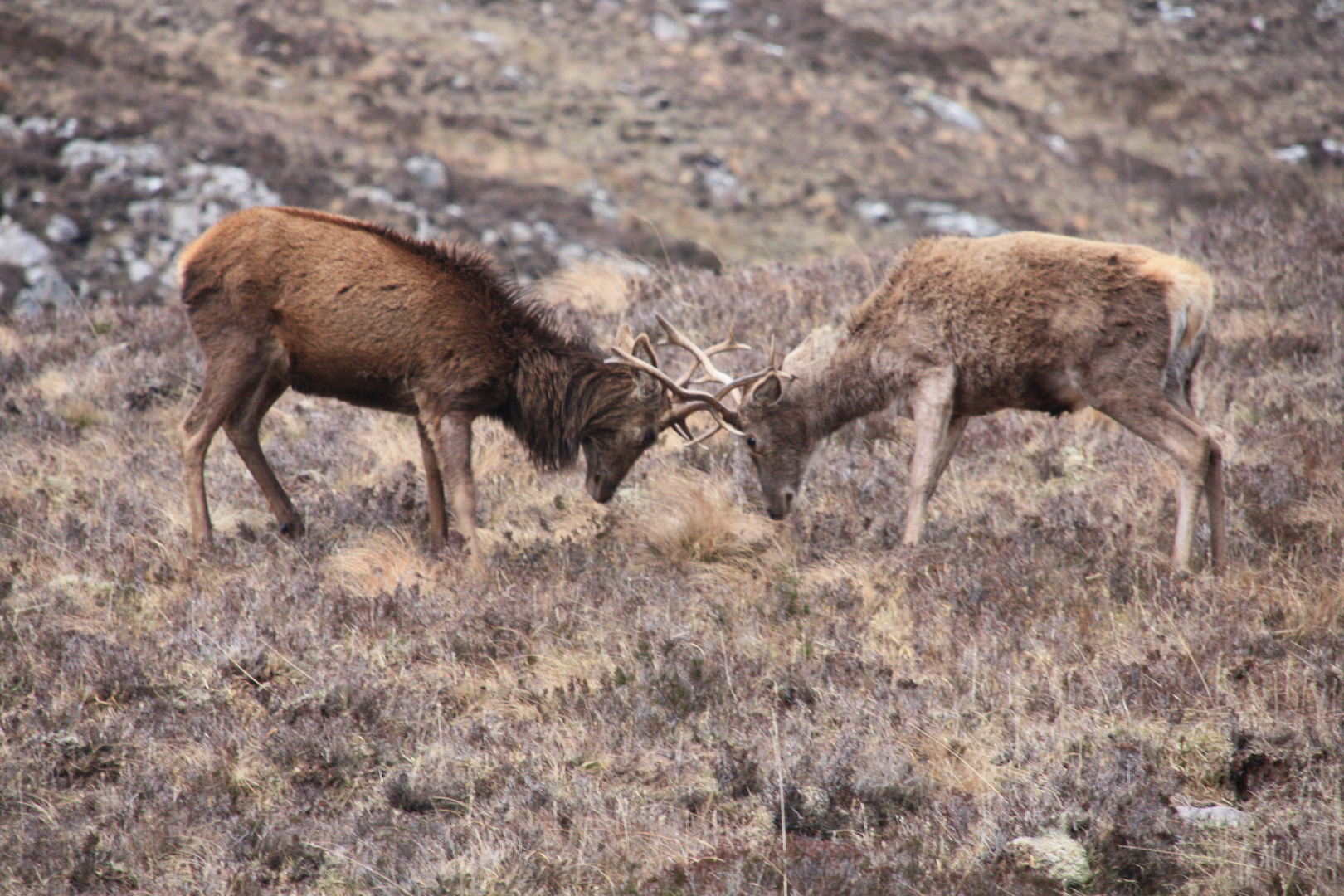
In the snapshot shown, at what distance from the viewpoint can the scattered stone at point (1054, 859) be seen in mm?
3795

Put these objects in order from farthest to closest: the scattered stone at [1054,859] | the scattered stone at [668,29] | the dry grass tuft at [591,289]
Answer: the scattered stone at [668,29]
the dry grass tuft at [591,289]
the scattered stone at [1054,859]

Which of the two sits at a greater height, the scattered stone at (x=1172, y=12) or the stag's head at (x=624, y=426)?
the stag's head at (x=624, y=426)

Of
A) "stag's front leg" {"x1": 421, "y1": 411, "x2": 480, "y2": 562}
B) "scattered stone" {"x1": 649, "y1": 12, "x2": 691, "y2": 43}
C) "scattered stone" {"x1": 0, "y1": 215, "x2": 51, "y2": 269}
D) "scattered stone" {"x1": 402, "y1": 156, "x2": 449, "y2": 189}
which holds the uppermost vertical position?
"stag's front leg" {"x1": 421, "y1": 411, "x2": 480, "y2": 562}

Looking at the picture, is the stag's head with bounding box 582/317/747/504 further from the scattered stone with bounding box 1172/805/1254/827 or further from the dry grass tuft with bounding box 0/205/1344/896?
the scattered stone with bounding box 1172/805/1254/827

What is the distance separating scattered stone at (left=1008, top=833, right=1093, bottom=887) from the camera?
3.79 meters

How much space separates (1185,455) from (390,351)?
15.4 ft

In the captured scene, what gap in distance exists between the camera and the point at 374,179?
22141mm

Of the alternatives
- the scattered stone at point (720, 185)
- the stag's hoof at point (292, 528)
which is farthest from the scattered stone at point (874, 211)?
the stag's hoof at point (292, 528)

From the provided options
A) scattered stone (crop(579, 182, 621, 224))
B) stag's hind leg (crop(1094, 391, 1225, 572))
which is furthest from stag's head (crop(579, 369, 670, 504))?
scattered stone (crop(579, 182, 621, 224))

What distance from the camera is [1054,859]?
3.84m

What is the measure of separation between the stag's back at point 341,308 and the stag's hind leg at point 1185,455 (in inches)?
152

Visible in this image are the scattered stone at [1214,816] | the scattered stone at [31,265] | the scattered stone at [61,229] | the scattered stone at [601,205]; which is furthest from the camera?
the scattered stone at [601,205]

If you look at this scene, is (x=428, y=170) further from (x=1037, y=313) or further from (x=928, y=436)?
(x=1037, y=313)

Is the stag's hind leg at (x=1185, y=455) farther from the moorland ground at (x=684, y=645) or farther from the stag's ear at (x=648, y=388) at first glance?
the stag's ear at (x=648, y=388)
